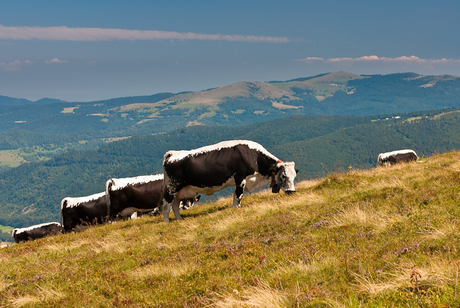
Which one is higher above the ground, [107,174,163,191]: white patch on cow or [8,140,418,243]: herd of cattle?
[8,140,418,243]: herd of cattle

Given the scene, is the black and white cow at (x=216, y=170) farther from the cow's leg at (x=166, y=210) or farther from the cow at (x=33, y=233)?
the cow at (x=33, y=233)

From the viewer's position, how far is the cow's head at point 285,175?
18344 millimetres

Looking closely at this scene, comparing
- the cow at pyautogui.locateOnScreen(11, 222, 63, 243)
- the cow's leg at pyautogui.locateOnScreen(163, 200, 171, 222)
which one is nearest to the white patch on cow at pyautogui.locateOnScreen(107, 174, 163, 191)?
the cow's leg at pyautogui.locateOnScreen(163, 200, 171, 222)

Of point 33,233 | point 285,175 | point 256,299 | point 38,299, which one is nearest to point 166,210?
point 285,175

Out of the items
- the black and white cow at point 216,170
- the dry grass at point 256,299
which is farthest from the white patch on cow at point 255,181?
the dry grass at point 256,299

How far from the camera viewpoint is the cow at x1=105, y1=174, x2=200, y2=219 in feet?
79.6

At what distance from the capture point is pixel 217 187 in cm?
1778

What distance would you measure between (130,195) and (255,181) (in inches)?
424

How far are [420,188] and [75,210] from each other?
24.0 metres

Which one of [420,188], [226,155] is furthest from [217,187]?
[420,188]

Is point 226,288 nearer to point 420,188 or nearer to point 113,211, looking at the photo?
point 420,188

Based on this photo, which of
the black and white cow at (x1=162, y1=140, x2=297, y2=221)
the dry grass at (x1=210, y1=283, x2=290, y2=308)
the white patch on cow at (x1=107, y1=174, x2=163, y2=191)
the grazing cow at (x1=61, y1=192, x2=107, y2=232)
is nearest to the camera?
the dry grass at (x1=210, y1=283, x2=290, y2=308)

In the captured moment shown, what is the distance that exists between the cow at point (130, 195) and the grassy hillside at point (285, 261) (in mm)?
9668

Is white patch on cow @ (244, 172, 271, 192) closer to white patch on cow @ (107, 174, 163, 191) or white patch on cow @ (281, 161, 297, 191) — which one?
white patch on cow @ (281, 161, 297, 191)
